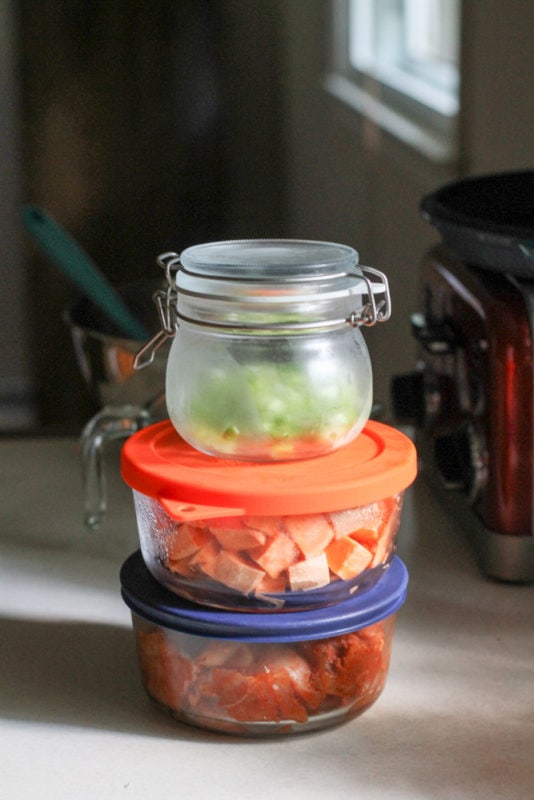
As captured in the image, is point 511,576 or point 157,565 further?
point 511,576

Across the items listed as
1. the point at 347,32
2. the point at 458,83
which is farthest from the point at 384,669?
the point at 347,32

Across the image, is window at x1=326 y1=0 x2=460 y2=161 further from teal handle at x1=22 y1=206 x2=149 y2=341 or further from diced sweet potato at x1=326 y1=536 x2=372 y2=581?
diced sweet potato at x1=326 y1=536 x2=372 y2=581

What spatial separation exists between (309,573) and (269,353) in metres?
0.12

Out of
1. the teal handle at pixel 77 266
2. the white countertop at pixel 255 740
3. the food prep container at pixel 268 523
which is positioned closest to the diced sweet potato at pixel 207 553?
the food prep container at pixel 268 523

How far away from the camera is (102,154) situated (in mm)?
1744

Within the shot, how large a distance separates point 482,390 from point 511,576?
0.13 meters

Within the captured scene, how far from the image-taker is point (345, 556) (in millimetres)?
596

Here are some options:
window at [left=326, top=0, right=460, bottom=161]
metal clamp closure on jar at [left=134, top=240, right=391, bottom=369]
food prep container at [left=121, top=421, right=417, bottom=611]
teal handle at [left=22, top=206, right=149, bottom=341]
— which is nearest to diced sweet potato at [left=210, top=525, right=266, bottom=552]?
food prep container at [left=121, top=421, right=417, bottom=611]

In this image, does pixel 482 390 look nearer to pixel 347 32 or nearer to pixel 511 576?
pixel 511 576

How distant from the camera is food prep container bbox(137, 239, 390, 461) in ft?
1.93

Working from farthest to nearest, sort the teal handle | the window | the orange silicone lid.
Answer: the window
the teal handle
the orange silicone lid

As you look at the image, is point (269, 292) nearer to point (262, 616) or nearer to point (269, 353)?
point (269, 353)

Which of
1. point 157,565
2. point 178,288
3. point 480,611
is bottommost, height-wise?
point 480,611

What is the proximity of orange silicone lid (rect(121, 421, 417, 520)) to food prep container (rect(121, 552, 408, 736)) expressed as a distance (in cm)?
6
